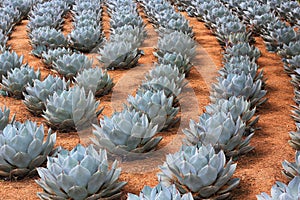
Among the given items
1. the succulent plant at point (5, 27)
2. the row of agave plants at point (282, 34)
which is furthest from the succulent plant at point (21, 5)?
the row of agave plants at point (282, 34)

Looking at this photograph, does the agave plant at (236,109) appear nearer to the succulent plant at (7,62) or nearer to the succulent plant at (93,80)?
the succulent plant at (93,80)

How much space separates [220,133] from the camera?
2920 millimetres

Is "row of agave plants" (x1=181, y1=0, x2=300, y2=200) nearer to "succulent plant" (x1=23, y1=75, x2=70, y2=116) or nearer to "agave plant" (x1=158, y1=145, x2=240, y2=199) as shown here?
"agave plant" (x1=158, y1=145, x2=240, y2=199)

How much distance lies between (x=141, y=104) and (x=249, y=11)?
144 inches

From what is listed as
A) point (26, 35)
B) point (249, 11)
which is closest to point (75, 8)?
point (26, 35)

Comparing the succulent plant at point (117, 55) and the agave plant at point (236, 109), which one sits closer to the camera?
the agave plant at point (236, 109)

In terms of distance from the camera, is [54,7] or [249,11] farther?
[54,7]

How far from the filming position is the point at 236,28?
18.4ft

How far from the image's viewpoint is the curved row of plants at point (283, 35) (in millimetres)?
2636

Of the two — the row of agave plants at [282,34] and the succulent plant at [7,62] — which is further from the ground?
the succulent plant at [7,62]

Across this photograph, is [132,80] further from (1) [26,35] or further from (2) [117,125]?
(1) [26,35]

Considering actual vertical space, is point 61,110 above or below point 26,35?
above

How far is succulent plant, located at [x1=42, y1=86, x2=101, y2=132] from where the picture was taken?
3.43 metres

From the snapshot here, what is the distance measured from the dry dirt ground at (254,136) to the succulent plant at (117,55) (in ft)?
0.34
